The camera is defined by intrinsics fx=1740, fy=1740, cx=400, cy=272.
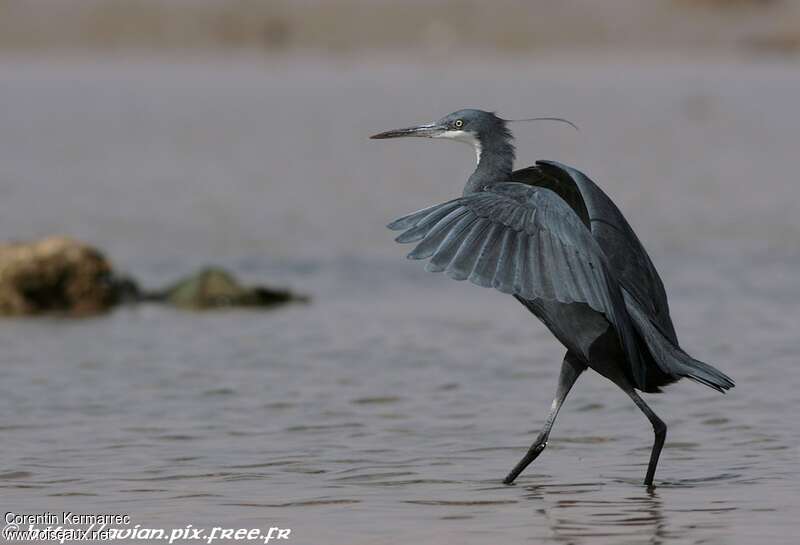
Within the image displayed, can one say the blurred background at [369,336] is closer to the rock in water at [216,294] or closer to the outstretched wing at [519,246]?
the rock in water at [216,294]

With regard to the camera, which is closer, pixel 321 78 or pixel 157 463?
pixel 157 463

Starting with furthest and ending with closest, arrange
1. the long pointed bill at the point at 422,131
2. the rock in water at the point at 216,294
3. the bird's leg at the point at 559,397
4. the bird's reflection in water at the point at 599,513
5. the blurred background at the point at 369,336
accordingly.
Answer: the rock in water at the point at 216,294 → the long pointed bill at the point at 422,131 → the bird's leg at the point at 559,397 → the blurred background at the point at 369,336 → the bird's reflection in water at the point at 599,513

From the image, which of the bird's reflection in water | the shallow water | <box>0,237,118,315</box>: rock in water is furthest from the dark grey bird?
<box>0,237,118,315</box>: rock in water

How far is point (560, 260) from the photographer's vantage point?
732cm

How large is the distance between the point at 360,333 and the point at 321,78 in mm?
32198

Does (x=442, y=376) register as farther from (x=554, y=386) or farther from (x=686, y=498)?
(x=686, y=498)

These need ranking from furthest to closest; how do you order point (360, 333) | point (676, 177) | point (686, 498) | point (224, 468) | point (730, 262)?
point (676, 177) → point (730, 262) → point (360, 333) → point (224, 468) → point (686, 498)

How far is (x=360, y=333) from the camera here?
40.8 feet

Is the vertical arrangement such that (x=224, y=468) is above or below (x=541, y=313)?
below

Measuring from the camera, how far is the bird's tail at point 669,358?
25.2 ft

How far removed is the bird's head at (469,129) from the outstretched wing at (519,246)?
2.38ft

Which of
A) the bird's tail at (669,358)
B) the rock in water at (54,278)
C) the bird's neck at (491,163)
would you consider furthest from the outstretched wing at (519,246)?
the rock in water at (54,278)

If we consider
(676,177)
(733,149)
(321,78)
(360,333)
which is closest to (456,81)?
(321,78)

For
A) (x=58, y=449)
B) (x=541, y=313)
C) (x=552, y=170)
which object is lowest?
(x=58, y=449)
